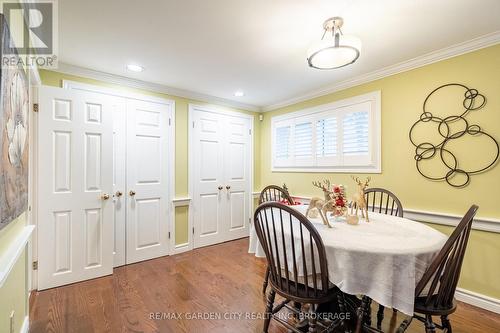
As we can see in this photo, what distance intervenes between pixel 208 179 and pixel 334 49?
2607mm

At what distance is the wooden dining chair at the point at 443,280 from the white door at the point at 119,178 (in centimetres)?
299

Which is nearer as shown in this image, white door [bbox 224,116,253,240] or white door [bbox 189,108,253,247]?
white door [bbox 189,108,253,247]

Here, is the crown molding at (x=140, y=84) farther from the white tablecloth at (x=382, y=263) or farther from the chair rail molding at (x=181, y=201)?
the white tablecloth at (x=382, y=263)

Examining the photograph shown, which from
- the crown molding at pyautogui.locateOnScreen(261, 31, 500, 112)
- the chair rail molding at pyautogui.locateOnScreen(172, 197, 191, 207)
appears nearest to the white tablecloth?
the crown molding at pyautogui.locateOnScreen(261, 31, 500, 112)

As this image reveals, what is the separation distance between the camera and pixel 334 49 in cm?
168

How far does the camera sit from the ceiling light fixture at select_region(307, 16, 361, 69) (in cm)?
162

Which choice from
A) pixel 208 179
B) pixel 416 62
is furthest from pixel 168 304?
pixel 416 62

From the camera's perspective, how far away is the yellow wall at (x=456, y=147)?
6.68ft

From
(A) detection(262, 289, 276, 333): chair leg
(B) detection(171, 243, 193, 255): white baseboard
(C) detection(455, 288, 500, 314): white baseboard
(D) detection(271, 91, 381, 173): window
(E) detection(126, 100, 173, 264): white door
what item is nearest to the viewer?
(A) detection(262, 289, 276, 333): chair leg

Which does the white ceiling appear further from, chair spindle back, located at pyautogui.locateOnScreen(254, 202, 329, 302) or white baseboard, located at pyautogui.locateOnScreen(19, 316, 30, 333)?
white baseboard, located at pyautogui.locateOnScreen(19, 316, 30, 333)

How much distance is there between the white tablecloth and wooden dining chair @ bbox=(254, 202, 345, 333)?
3.3 inches

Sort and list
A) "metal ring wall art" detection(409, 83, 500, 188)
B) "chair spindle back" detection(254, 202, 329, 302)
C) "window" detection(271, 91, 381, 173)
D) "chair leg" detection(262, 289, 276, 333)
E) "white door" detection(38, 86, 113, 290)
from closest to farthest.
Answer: "chair spindle back" detection(254, 202, 329, 302), "chair leg" detection(262, 289, 276, 333), "metal ring wall art" detection(409, 83, 500, 188), "white door" detection(38, 86, 113, 290), "window" detection(271, 91, 381, 173)

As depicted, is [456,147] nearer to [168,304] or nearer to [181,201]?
[168,304]

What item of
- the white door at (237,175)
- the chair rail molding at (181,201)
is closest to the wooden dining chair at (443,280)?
the chair rail molding at (181,201)
